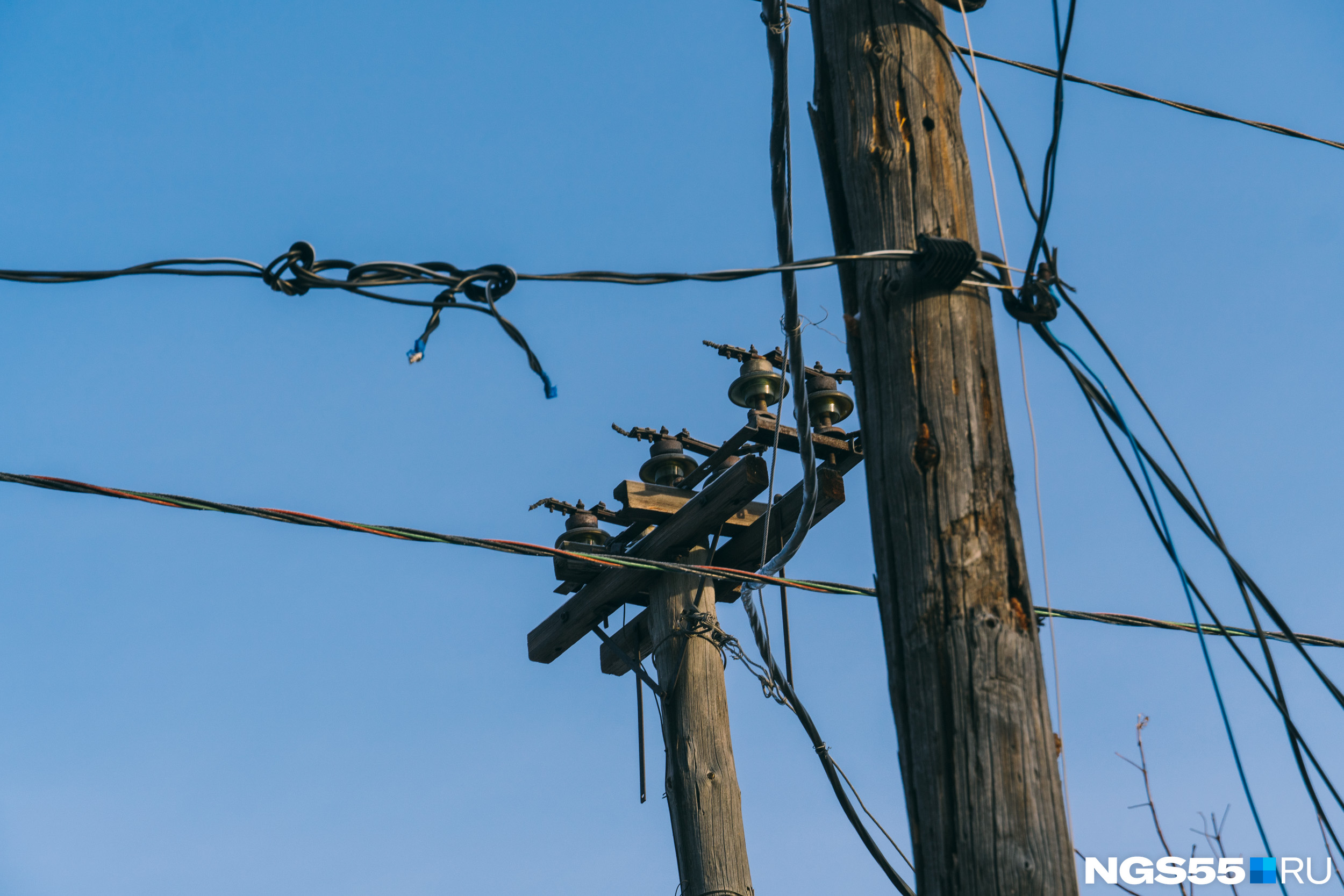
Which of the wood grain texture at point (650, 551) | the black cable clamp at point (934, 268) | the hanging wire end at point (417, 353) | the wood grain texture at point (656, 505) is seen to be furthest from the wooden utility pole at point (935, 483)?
the wood grain texture at point (656, 505)

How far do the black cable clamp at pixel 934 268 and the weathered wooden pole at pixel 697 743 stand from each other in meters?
3.80

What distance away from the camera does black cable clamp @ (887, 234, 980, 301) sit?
3.71 meters

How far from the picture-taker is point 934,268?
3715mm

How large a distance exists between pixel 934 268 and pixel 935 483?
2.11 ft

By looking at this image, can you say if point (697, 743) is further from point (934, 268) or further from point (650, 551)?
point (934, 268)

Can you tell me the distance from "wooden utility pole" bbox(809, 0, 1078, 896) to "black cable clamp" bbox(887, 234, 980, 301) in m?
0.02

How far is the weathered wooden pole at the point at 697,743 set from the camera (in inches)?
259

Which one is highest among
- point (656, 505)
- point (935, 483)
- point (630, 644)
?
point (656, 505)

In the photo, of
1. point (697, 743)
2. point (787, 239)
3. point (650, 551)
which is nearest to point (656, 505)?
point (650, 551)

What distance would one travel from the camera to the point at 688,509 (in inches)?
298

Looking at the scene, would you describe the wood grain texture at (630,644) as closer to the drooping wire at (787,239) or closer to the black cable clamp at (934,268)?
the drooping wire at (787,239)

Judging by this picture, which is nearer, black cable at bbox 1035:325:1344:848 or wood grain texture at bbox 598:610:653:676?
black cable at bbox 1035:325:1344:848

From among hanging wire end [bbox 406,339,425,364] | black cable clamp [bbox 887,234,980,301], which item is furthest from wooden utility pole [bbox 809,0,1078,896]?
hanging wire end [bbox 406,339,425,364]

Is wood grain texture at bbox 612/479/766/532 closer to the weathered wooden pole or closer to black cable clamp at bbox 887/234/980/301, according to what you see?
the weathered wooden pole
